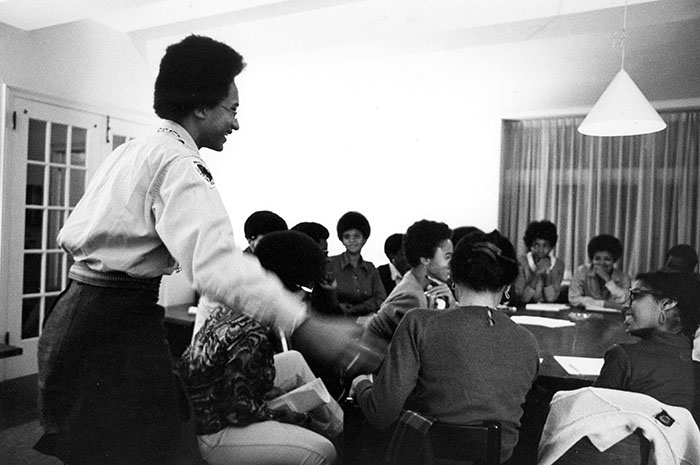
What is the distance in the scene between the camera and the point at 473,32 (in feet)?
15.3

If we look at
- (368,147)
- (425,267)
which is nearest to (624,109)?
(425,267)

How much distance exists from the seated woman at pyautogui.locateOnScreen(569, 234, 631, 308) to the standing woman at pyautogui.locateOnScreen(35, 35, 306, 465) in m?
3.45

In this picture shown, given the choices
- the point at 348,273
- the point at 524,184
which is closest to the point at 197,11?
the point at 348,273

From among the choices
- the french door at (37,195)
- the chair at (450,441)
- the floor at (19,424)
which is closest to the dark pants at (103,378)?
the chair at (450,441)

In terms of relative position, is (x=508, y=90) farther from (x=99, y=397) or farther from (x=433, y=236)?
(x=99, y=397)

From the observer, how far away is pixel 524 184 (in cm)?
549

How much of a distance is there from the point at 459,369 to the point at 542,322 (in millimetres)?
1717

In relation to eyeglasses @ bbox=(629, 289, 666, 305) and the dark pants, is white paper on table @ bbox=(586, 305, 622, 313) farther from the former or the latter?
the dark pants

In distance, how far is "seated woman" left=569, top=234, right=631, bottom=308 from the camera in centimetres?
409

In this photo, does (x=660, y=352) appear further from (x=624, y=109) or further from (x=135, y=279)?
(x=624, y=109)

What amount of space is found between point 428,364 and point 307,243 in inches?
18.2

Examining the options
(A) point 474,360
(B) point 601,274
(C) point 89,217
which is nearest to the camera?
(C) point 89,217

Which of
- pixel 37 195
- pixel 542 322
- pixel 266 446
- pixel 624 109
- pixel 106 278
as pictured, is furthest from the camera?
pixel 37 195

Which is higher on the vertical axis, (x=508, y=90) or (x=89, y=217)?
(x=508, y=90)
